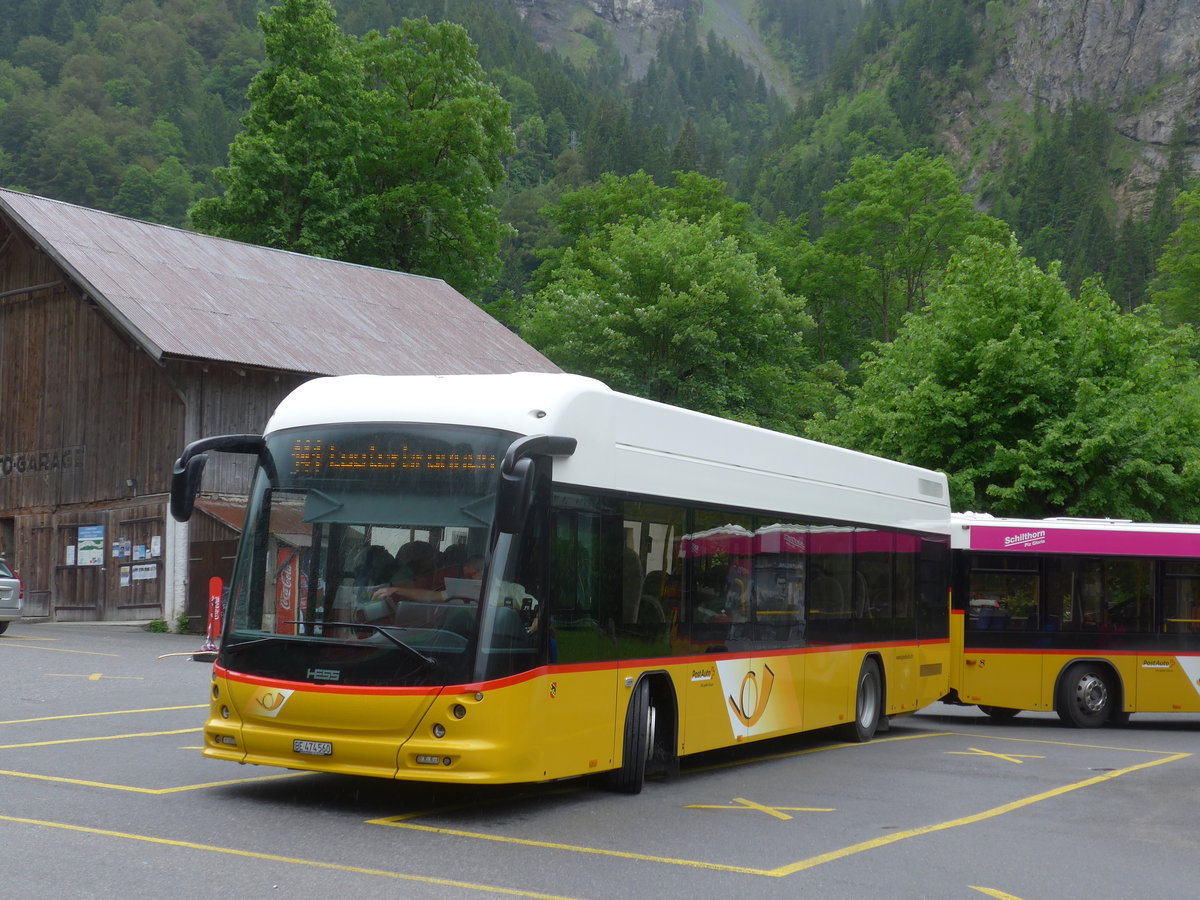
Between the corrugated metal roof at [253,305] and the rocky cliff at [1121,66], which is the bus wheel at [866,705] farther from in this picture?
the rocky cliff at [1121,66]

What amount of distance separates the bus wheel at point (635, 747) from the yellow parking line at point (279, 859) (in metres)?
3.30

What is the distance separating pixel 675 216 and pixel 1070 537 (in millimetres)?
40527

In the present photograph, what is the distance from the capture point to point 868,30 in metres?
186

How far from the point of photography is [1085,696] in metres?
18.7

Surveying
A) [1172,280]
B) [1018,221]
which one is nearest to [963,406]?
[1172,280]

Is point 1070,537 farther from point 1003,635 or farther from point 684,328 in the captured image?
point 684,328

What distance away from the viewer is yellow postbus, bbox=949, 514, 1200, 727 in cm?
1862

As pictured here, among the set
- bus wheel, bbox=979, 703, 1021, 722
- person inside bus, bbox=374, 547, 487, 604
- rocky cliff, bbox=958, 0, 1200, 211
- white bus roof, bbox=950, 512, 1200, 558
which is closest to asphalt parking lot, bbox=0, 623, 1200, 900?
person inside bus, bbox=374, 547, 487, 604

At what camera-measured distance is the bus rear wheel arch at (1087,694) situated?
18.6 metres

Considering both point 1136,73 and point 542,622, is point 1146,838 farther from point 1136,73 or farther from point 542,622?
point 1136,73

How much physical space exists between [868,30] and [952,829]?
18764 centimetres

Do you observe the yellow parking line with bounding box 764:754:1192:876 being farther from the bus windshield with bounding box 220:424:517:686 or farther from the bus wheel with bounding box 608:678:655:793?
the bus windshield with bounding box 220:424:517:686

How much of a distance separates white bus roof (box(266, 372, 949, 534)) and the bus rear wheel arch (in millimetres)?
5945

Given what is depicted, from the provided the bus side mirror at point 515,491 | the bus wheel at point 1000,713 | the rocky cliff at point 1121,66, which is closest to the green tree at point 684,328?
the bus wheel at point 1000,713
